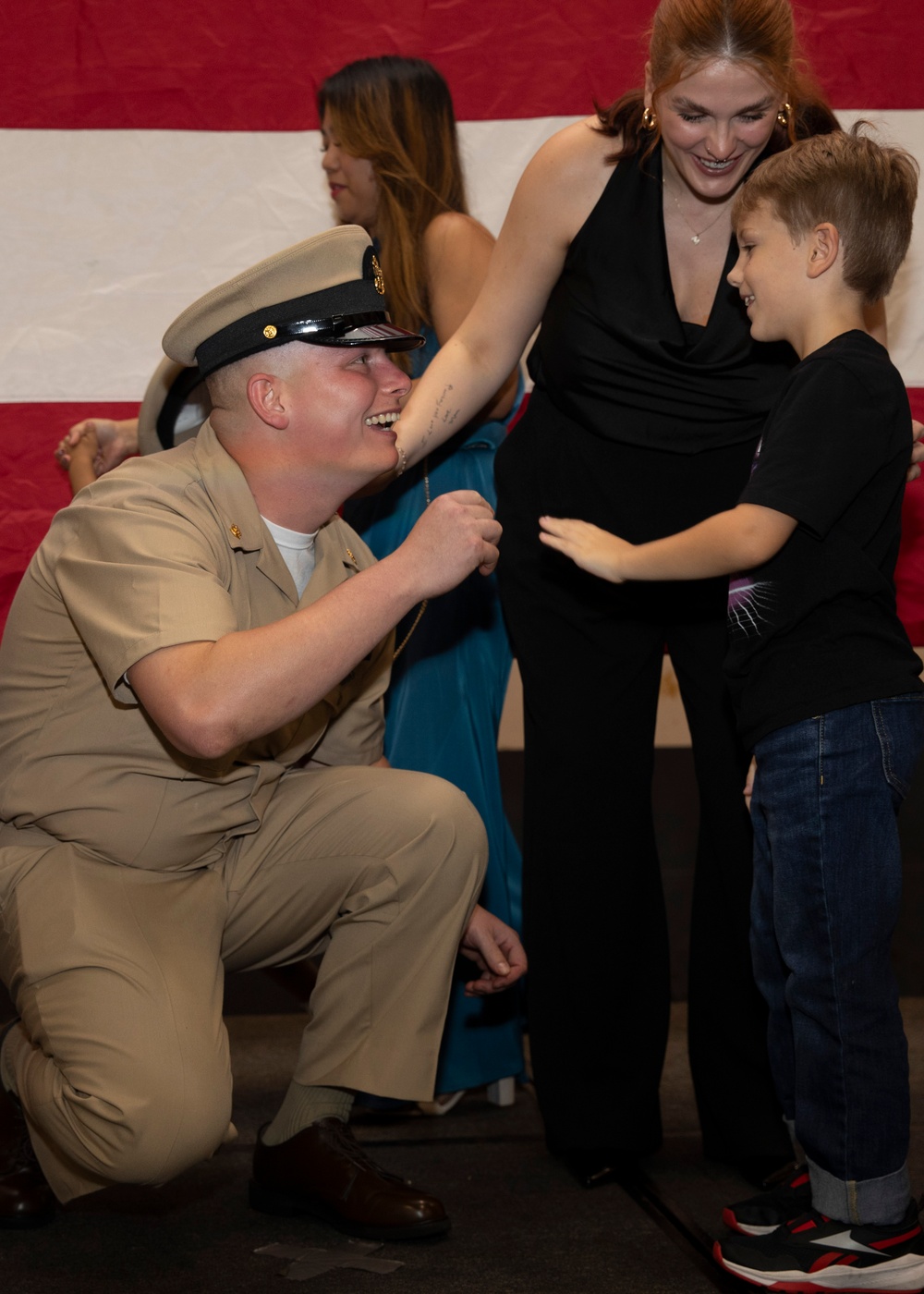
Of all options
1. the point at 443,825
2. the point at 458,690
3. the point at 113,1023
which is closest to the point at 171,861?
the point at 113,1023

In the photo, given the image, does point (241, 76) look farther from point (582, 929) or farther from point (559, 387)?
point (582, 929)

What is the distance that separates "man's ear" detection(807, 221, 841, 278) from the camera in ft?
4.71

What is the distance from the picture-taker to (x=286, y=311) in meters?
1.47

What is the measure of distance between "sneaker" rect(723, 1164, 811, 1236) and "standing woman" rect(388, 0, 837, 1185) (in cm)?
18

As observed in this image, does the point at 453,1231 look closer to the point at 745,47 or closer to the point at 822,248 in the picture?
the point at 822,248

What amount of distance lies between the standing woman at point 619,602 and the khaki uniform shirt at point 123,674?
12.7 inches

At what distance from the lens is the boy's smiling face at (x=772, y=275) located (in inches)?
57.6

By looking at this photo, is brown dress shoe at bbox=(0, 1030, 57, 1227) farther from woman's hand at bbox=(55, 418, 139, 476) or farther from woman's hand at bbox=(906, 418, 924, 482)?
woman's hand at bbox=(906, 418, 924, 482)

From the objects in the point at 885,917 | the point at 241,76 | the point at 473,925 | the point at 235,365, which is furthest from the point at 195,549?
the point at 241,76

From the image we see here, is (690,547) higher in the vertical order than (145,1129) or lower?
higher

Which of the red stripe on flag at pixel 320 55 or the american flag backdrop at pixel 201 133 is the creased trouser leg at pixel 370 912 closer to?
the american flag backdrop at pixel 201 133

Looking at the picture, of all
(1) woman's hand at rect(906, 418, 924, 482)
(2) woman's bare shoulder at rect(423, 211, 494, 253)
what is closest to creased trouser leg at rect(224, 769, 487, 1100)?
(1) woman's hand at rect(906, 418, 924, 482)

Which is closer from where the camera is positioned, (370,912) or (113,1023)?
(113,1023)

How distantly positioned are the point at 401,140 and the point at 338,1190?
56.3 inches
